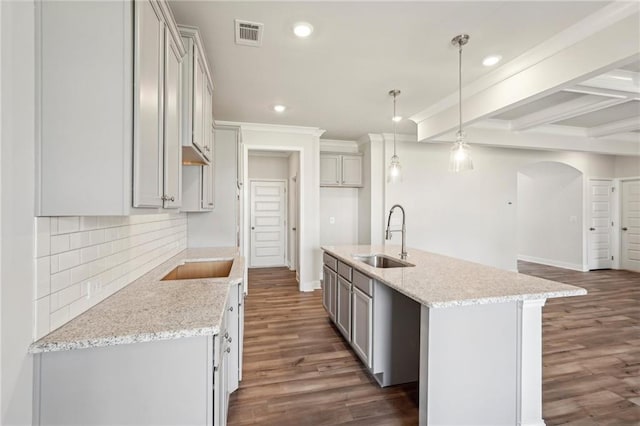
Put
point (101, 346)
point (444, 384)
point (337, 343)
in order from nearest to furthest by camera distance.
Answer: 1. point (101, 346)
2. point (444, 384)
3. point (337, 343)

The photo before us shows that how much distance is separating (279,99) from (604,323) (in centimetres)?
472

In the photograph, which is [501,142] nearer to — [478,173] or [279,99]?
[478,173]

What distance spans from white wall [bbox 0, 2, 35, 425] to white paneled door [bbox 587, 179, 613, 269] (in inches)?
343

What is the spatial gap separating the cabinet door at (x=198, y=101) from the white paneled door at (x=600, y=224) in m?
7.97

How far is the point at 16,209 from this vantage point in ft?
3.22

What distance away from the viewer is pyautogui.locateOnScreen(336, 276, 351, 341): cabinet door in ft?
8.93

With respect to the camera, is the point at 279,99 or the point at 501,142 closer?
the point at 279,99

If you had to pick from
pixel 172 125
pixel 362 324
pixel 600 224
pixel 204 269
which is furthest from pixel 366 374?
pixel 600 224

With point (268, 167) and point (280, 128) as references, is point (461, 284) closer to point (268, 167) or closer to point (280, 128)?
point (280, 128)

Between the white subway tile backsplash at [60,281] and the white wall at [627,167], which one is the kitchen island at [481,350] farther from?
the white wall at [627,167]

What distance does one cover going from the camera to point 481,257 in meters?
5.67

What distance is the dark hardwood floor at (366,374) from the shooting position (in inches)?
77.0

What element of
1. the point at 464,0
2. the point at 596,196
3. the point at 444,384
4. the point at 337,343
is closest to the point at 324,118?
the point at 464,0

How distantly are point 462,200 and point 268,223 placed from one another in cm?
415
